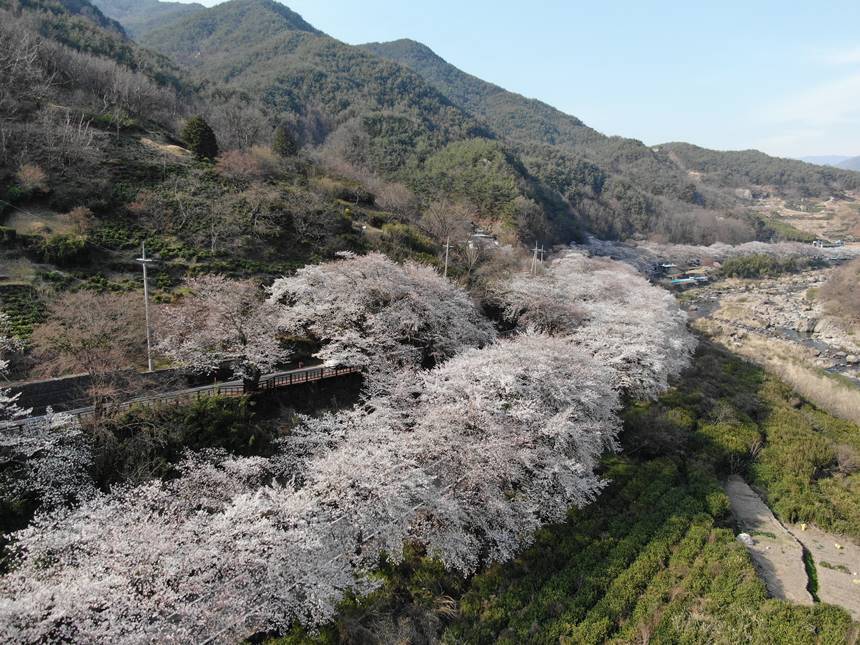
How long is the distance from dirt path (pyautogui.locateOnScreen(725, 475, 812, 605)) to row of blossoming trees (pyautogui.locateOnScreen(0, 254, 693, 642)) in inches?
219

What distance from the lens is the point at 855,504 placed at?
19500mm

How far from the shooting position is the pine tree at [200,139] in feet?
128

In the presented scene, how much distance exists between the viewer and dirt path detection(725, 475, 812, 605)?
48.6 ft

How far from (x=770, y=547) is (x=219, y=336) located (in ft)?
70.7

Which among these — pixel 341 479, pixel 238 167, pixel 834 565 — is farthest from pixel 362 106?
pixel 834 565

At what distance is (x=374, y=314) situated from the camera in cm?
2108

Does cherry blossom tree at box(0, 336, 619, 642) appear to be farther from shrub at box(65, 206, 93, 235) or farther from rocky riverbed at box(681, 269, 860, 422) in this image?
rocky riverbed at box(681, 269, 860, 422)

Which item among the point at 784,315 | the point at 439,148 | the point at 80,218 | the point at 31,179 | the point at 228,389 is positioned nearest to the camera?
the point at 228,389

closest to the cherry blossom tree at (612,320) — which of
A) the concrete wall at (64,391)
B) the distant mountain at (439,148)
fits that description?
the concrete wall at (64,391)

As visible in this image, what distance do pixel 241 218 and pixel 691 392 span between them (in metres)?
31.0

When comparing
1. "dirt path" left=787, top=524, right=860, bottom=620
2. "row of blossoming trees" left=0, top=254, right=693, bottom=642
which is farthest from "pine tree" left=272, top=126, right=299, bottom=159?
"dirt path" left=787, top=524, right=860, bottom=620

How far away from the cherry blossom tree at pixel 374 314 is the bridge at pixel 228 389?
94cm

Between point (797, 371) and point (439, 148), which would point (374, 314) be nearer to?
point (797, 371)

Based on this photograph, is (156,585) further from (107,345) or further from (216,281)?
(216,281)
